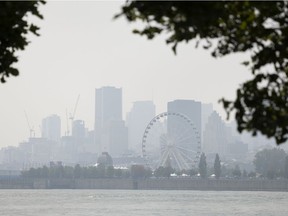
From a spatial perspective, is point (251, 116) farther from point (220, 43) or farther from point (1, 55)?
point (1, 55)

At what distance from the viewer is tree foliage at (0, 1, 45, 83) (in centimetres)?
1667

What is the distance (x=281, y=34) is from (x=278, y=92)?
3.43ft

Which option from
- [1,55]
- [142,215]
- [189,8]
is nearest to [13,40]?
[1,55]

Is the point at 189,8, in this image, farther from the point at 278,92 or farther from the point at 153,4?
the point at 278,92

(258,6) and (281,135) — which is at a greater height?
(258,6)

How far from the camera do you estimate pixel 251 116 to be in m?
15.1

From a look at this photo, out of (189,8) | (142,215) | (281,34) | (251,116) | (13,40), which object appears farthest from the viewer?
(142,215)

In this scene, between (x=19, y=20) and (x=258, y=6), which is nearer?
(x=258, y=6)

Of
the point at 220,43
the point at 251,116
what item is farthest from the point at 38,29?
the point at 251,116

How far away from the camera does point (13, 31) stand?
56.2 ft

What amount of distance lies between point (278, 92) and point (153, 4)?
326cm

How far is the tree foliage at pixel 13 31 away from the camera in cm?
1667

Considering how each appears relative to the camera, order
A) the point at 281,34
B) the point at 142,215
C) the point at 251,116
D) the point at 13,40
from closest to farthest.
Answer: the point at 251,116 < the point at 281,34 < the point at 13,40 < the point at 142,215

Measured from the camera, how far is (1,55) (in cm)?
1742
